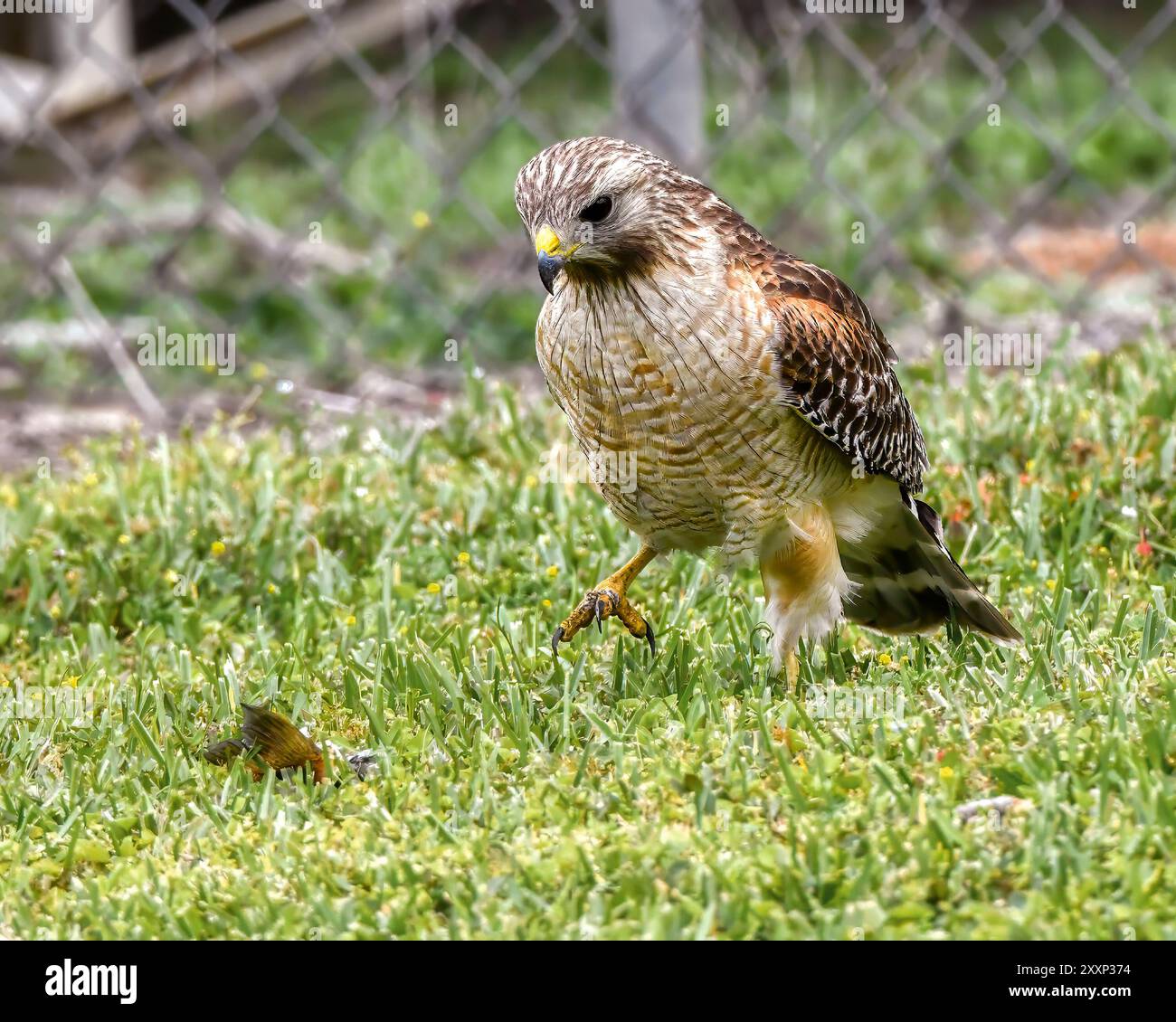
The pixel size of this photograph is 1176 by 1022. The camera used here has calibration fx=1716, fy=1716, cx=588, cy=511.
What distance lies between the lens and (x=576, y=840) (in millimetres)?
3541

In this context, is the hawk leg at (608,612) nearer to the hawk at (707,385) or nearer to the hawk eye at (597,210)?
the hawk at (707,385)

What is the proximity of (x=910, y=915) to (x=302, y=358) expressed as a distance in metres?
5.89

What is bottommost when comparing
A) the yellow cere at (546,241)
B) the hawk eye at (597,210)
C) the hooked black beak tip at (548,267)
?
the hooked black beak tip at (548,267)

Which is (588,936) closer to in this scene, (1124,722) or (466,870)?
Result: (466,870)

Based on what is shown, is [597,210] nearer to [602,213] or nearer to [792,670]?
[602,213]

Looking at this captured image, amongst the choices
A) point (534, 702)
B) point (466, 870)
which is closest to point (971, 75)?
point (534, 702)

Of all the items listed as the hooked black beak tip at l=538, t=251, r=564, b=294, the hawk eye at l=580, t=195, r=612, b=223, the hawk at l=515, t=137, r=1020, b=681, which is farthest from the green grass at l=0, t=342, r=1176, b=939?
the hawk eye at l=580, t=195, r=612, b=223

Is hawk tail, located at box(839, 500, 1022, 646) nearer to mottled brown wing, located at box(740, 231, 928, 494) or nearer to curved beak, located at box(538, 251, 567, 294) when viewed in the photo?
mottled brown wing, located at box(740, 231, 928, 494)

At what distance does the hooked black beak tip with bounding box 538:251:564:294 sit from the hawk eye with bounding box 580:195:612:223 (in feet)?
→ 0.50

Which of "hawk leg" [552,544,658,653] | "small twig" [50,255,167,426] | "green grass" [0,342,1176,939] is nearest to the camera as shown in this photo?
"green grass" [0,342,1176,939]

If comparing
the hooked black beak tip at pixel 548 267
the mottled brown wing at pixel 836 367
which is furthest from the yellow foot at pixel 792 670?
the hooked black beak tip at pixel 548 267

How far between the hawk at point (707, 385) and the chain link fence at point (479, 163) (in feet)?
7.88

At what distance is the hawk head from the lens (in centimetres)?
409

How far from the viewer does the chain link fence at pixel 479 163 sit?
7.57 metres
